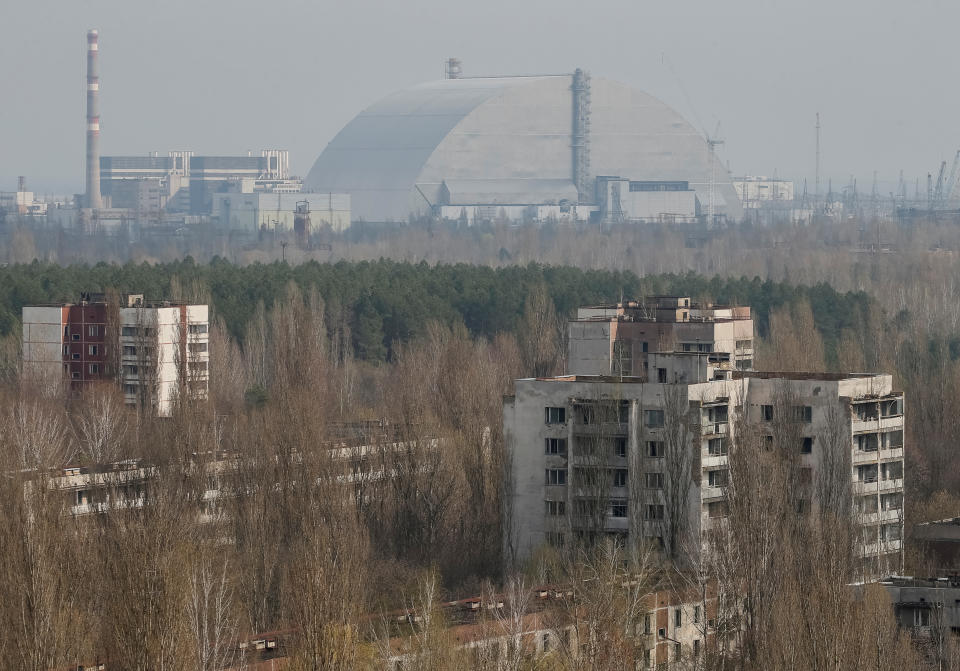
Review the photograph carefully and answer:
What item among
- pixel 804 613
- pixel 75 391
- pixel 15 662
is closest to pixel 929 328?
pixel 75 391

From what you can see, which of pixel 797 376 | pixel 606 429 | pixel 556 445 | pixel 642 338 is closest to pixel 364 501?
pixel 556 445

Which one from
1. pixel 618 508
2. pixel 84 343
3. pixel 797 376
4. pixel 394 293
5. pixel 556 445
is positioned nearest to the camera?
pixel 618 508

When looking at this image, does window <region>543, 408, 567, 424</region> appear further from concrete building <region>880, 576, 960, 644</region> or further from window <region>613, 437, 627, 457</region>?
concrete building <region>880, 576, 960, 644</region>

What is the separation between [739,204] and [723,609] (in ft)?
252

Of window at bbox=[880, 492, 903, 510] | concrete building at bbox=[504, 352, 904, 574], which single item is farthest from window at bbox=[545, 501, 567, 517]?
window at bbox=[880, 492, 903, 510]

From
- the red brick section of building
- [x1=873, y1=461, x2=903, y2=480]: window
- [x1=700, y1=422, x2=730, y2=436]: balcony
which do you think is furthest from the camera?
the red brick section of building

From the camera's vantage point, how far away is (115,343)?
3084 centimetres

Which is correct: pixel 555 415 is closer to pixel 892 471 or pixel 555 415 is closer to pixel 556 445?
pixel 556 445

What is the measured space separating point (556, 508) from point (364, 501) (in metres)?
2.68

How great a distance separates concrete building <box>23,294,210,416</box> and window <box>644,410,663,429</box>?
1073 centimetres

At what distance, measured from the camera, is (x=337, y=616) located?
13.2 metres

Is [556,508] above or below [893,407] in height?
below

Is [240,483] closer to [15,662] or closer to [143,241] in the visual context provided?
[15,662]

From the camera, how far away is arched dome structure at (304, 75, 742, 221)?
84.3 meters
